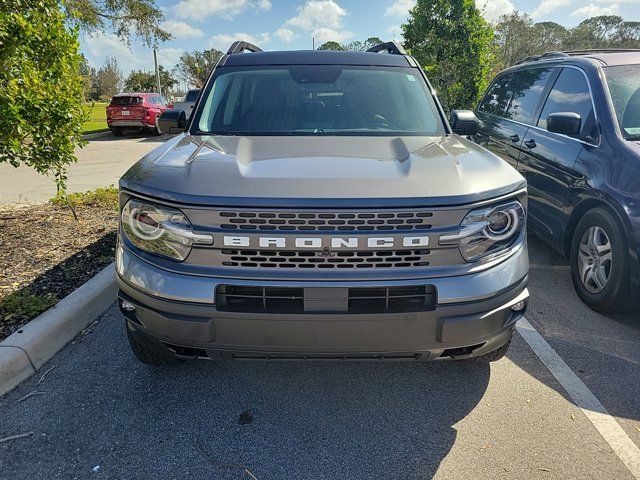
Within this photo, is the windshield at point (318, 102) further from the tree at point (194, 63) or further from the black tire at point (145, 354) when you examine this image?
the tree at point (194, 63)

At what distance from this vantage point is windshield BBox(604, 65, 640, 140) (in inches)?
142

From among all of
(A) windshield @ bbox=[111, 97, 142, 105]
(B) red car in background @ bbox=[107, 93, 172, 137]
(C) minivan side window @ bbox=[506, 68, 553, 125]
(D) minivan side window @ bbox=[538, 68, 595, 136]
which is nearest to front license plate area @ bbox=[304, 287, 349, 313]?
(D) minivan side window @ bbox=[538, 68, 595, 136]

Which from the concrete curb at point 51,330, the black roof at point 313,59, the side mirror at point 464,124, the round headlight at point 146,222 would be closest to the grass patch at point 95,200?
the concrete curb at point 51,330

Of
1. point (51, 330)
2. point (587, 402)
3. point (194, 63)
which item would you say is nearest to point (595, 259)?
point (587, 402)

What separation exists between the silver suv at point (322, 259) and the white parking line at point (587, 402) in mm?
742

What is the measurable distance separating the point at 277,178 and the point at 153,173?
63 cm

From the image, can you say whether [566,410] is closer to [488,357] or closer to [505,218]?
[488,357]

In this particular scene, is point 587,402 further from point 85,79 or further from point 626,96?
point 85,79

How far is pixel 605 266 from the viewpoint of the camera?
11.7 ft

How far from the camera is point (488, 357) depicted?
2732 millimetres

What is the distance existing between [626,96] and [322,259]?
3.29m

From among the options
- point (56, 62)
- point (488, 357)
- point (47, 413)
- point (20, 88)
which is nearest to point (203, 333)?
point (47, 413)

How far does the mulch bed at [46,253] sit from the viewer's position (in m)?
3.28

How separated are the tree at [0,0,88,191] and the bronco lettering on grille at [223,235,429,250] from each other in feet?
10.7
